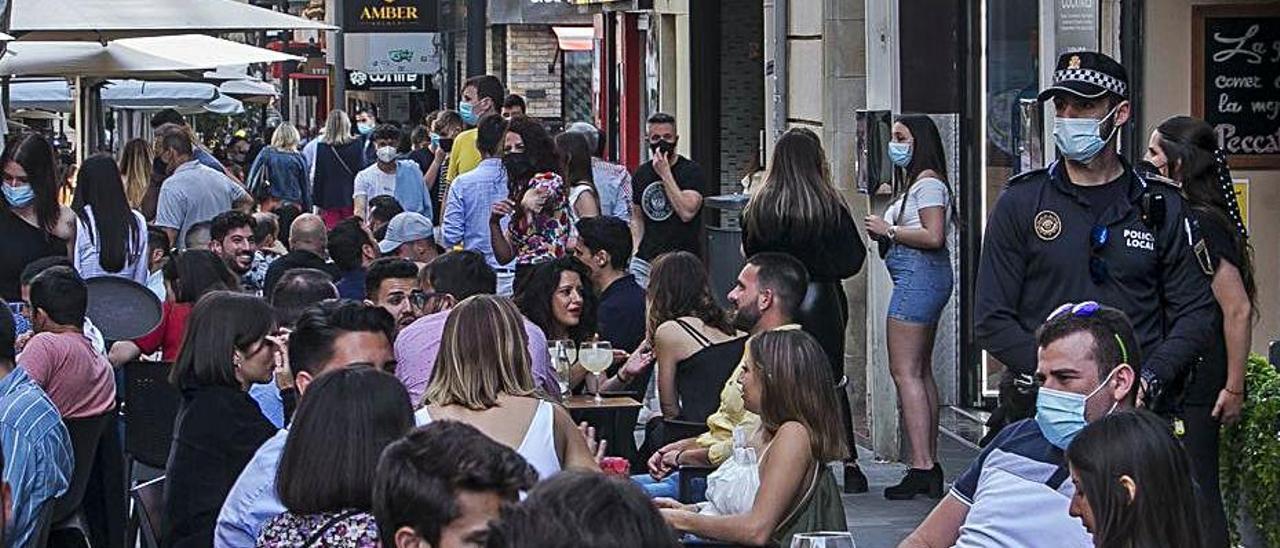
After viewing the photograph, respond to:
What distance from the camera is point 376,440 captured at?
15.6ft

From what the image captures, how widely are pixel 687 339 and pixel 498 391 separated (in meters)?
2.36

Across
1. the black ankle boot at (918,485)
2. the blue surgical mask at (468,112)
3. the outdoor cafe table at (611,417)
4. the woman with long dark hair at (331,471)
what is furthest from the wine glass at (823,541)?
the blue surgical mask at (468,112)

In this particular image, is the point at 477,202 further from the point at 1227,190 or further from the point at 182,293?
the point at 1227,190

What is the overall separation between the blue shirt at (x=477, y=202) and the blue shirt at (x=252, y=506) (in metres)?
6.19

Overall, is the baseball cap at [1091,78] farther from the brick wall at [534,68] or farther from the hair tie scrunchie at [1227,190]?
the brick wall at [534,68]

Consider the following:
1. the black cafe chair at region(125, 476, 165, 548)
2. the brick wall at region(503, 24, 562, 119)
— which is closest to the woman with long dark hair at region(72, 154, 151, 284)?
the black cafe chair at region(125, 476, 165, 548)

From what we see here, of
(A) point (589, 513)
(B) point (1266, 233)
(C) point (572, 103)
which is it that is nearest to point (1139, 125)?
(B) point (1266, 233)

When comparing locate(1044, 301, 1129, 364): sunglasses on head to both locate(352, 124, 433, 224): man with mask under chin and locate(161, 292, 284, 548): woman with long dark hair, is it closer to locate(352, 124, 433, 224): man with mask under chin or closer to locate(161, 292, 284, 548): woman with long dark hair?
locate(161, 292, 284, 548): woman with long dark hair

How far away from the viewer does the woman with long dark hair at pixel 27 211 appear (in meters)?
10.0

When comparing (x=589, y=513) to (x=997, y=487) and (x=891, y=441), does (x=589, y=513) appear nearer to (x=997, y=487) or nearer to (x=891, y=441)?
(x=997, y=487)

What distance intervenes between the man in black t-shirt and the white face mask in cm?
339

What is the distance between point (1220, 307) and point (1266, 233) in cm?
291

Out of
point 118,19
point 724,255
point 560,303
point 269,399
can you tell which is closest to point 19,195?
point 560,303

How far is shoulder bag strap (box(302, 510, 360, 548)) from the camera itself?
4688 mm
